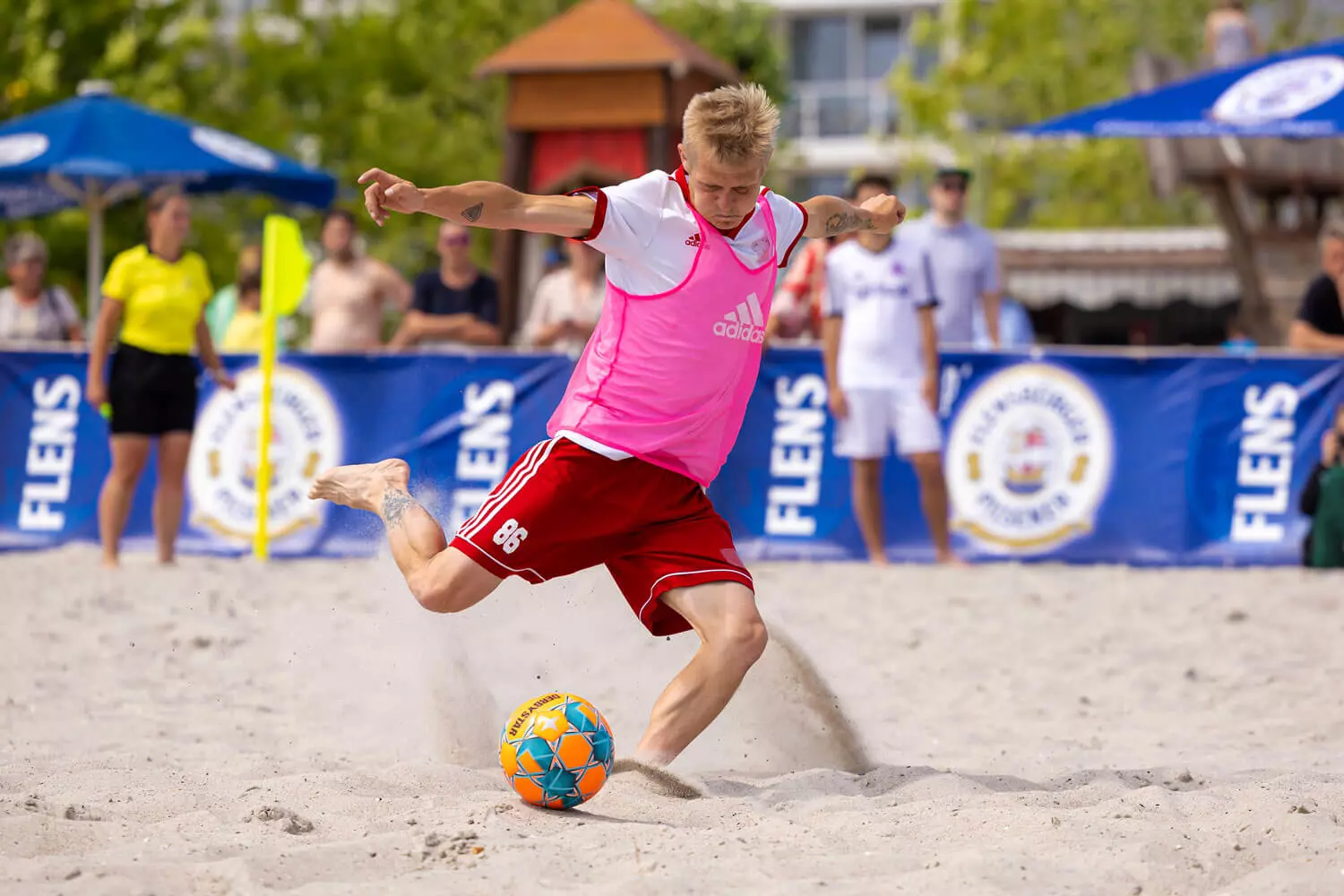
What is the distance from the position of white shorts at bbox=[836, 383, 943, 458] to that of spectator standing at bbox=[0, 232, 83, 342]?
5.46m

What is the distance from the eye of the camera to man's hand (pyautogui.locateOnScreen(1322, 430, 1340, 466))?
925 cm

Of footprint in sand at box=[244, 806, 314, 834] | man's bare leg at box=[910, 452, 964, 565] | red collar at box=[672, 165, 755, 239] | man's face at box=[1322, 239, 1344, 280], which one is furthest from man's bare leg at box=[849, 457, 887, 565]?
footprint in sand at box=[244, 806, 314, 834]

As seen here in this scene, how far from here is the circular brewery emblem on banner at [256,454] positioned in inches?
400

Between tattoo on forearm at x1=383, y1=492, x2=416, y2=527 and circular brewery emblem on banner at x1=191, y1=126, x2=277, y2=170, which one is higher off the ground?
circular brewery emblem on banner at x1=191, y1=126, x2=277, y2=170

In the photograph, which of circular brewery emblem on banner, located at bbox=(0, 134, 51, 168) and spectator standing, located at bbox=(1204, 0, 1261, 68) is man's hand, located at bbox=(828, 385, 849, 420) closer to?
circular brewery emblem on banner, located at bbox=(0, 134, 51, 168)

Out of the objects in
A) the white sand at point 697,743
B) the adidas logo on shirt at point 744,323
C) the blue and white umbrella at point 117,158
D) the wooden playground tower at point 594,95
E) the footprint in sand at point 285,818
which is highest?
the wooden playground tower at point 594,95

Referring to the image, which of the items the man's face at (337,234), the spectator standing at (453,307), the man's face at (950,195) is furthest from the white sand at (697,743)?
the man's face at (337,234)

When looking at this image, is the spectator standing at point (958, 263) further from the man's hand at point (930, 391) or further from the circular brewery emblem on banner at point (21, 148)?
the circular brewery emblem on banner at point (21, 148)

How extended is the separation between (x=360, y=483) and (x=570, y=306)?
5771 mm

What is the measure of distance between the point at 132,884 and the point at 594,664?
11.2 feet

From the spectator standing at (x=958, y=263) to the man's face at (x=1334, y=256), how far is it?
5.89ft

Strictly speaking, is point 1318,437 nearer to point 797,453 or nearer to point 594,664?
point 797,453

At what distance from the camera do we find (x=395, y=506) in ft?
15.7

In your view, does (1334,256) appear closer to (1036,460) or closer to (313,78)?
(1036,460)
